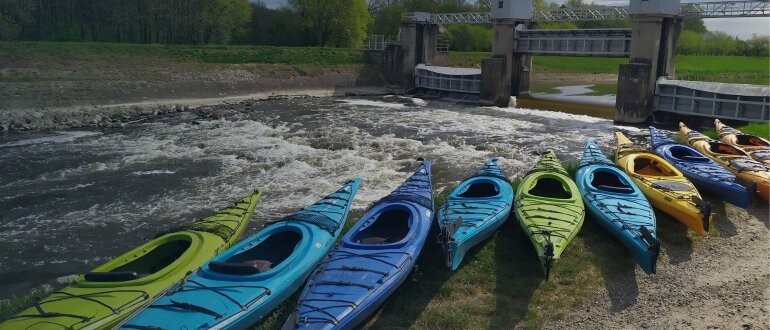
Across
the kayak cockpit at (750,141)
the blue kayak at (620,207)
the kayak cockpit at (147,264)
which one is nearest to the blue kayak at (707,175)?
the blue kayak at (620,207)

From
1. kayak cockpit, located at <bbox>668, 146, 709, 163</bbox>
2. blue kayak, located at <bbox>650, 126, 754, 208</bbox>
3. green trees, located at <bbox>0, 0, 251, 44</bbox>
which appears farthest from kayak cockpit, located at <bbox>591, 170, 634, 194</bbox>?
green trees, located at <bbox>0, 0, 251, 44</bbox>

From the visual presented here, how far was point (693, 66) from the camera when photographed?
56.5 m

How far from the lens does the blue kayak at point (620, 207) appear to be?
8.13 m

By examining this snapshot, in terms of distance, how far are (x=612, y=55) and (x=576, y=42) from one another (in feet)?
8.94

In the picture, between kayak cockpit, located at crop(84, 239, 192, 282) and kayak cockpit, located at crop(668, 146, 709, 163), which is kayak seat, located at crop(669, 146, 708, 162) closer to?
kayak cockpit, located at crop(668, 146, 709, 163)

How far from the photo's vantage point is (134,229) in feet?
43.9

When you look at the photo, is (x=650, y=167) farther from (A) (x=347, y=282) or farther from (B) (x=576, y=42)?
(B) (x=576, y=42)

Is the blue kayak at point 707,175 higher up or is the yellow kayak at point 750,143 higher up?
the yellow kayak at point 750,143

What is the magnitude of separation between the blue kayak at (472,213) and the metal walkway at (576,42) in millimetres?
23569

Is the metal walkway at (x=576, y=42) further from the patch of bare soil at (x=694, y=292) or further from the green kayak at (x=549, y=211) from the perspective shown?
the patch of bare soil at (x=694, y=292)

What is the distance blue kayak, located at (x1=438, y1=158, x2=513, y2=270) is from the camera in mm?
7910

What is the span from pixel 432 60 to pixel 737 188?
3740 cm

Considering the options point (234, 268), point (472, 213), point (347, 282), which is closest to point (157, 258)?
point (234, 268)

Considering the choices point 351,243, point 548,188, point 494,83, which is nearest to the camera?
point 351,243
